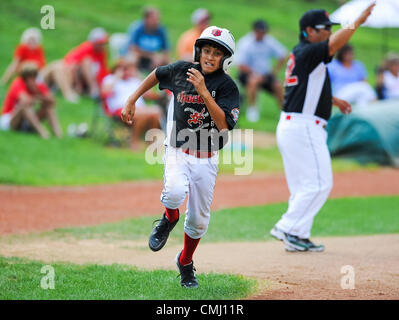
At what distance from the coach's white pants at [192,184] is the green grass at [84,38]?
21.3 ft

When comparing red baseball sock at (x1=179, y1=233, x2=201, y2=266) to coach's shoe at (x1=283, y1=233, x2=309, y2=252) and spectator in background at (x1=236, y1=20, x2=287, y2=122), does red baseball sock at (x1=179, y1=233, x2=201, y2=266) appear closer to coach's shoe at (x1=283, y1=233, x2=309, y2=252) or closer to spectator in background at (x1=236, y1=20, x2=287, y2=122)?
coach's shoe at (x1=283, y1=233, x2=309, y2=252)

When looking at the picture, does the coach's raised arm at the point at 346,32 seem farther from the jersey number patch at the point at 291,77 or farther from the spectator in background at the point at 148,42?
the spectator in background at the point at 148,42

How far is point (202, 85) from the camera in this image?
202 inches

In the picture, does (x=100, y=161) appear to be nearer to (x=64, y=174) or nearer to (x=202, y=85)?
(x=64, y=174)

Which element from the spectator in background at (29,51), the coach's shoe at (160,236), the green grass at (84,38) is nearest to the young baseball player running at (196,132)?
the coach's shoe at (160,236)

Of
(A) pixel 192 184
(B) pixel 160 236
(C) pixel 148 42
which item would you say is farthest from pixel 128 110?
(C) pixel 148 42

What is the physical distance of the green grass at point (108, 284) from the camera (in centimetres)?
523

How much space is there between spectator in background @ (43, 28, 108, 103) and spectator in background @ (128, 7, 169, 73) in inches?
44.8

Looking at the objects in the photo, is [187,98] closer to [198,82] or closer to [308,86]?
[198,82]

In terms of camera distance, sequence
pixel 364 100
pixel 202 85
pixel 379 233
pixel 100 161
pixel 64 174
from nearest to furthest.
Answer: pixel 202 85, pixel 379 233, pixel 64 174, pixel 100 161, pixel 364 100

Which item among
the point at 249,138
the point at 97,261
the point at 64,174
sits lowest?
the point at 97,261

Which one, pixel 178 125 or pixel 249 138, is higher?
pixel 249 138
